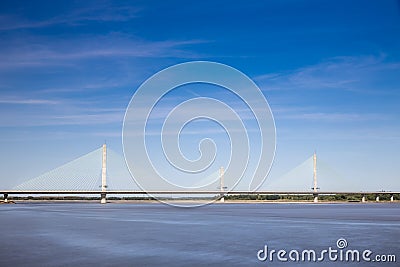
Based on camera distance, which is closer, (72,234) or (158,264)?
(158,264)

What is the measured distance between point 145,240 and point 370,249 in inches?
247

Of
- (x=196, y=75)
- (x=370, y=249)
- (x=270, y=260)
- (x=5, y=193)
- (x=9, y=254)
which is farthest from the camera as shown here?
(x=5, y=193)

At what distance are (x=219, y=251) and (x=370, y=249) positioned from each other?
3.67m

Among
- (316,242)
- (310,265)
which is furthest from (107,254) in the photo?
(316,242)

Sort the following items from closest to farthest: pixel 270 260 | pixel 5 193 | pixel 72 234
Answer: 1. pixel 270 260
2. pixel 72 234
3. pixel 5 193

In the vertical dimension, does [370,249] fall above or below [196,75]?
below

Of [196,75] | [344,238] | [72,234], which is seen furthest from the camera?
[196,75]

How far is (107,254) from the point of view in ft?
41.3

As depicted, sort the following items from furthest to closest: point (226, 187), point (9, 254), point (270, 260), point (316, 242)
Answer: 1. point (226, 187)
2. point (316, 242)
3. point (9, 254)
4. point (270, 260)

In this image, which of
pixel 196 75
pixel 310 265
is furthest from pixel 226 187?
pixel 310 265

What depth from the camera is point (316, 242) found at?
49.6 ft

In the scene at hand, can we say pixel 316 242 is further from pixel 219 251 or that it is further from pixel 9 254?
pixel 9 254

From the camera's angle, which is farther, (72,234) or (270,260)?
(72,234)

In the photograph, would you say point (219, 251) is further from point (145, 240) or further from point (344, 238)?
point (344, 238)
